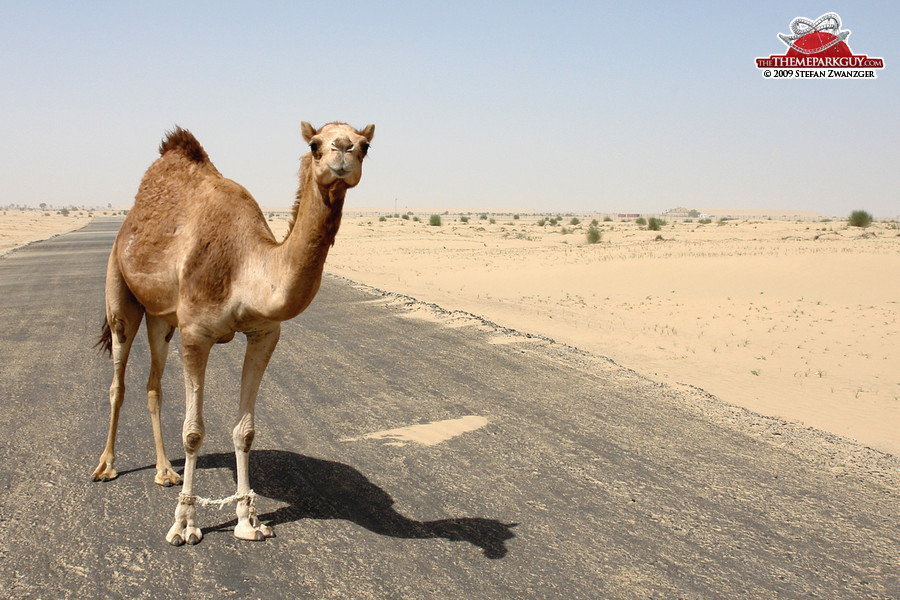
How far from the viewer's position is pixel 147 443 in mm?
6461

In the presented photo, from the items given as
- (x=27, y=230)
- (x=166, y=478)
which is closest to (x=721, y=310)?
(x=166, y=478)

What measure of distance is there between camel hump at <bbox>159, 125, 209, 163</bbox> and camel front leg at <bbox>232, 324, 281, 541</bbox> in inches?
76.9

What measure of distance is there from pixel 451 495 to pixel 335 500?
2.97ft

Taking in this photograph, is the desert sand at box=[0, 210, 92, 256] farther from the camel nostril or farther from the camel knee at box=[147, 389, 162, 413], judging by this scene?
the camel nostril

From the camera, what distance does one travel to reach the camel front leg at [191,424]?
15.2 ft

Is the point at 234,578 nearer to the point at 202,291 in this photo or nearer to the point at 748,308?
the point at 202,291

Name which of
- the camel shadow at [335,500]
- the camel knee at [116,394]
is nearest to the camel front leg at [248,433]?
the camel shadow at [335,500]

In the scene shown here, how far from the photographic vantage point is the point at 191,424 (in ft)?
15.7

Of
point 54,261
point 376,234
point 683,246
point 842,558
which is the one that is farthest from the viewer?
point 376,234

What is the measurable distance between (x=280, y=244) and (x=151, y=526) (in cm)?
218

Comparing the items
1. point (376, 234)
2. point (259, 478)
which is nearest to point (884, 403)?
point (259, 478)

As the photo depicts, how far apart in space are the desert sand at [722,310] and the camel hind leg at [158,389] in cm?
679

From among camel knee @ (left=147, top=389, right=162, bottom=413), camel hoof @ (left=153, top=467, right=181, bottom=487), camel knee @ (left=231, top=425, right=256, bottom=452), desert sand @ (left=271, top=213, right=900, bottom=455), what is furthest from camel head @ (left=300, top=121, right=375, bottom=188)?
desert sand @ (left=271, top=213, right=900, bottom=455)

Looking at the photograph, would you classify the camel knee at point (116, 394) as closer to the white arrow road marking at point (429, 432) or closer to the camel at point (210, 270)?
the camel at point (210, 270)
